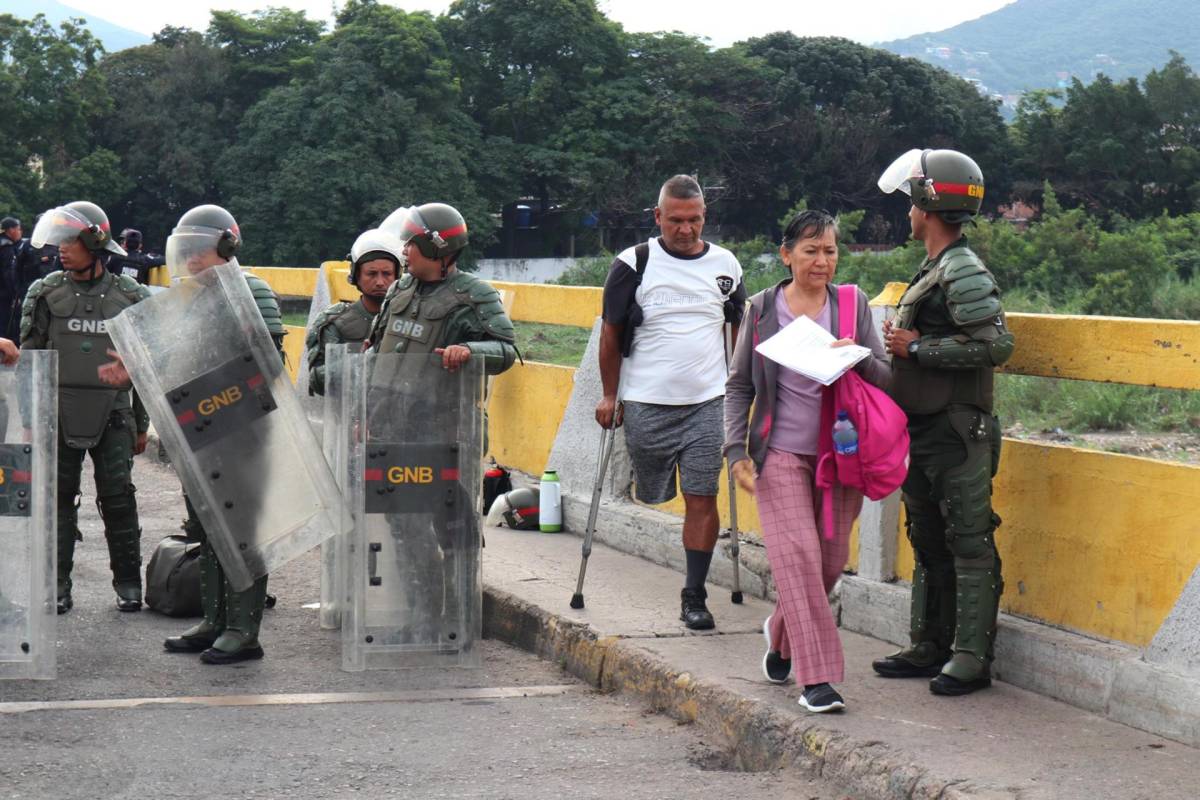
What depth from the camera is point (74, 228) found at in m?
7.13

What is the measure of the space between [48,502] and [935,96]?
227 feet

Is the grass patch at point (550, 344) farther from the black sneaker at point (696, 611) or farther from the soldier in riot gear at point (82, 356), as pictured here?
the black sneaker at point (696, 611)

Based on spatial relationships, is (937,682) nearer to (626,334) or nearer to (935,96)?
(626,334)

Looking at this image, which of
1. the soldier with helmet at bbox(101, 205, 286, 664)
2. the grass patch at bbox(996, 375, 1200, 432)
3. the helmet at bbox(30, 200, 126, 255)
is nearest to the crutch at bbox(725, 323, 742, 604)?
the soldier with helmet at bbox(101, 205, 286, 664)

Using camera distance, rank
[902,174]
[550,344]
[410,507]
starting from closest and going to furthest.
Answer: [902,174] → [410,507] → [550,344]

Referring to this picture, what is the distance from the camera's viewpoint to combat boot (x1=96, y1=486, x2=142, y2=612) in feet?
24.2

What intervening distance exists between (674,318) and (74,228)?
2.85 meters

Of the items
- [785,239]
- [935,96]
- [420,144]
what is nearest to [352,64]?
[420,144]

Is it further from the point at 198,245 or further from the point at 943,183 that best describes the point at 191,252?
the point at 943,183

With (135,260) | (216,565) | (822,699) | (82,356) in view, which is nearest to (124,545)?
(82,356)

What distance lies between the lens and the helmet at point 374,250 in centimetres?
710

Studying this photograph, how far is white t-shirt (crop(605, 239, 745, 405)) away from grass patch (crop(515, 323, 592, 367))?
8778 millimetres

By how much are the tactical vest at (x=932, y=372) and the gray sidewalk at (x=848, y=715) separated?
987 millimetres

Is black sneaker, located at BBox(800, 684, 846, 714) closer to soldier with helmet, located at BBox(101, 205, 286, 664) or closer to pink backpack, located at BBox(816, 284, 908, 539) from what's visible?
pink backpack, located at BBox(816, 284, 908, 539)
